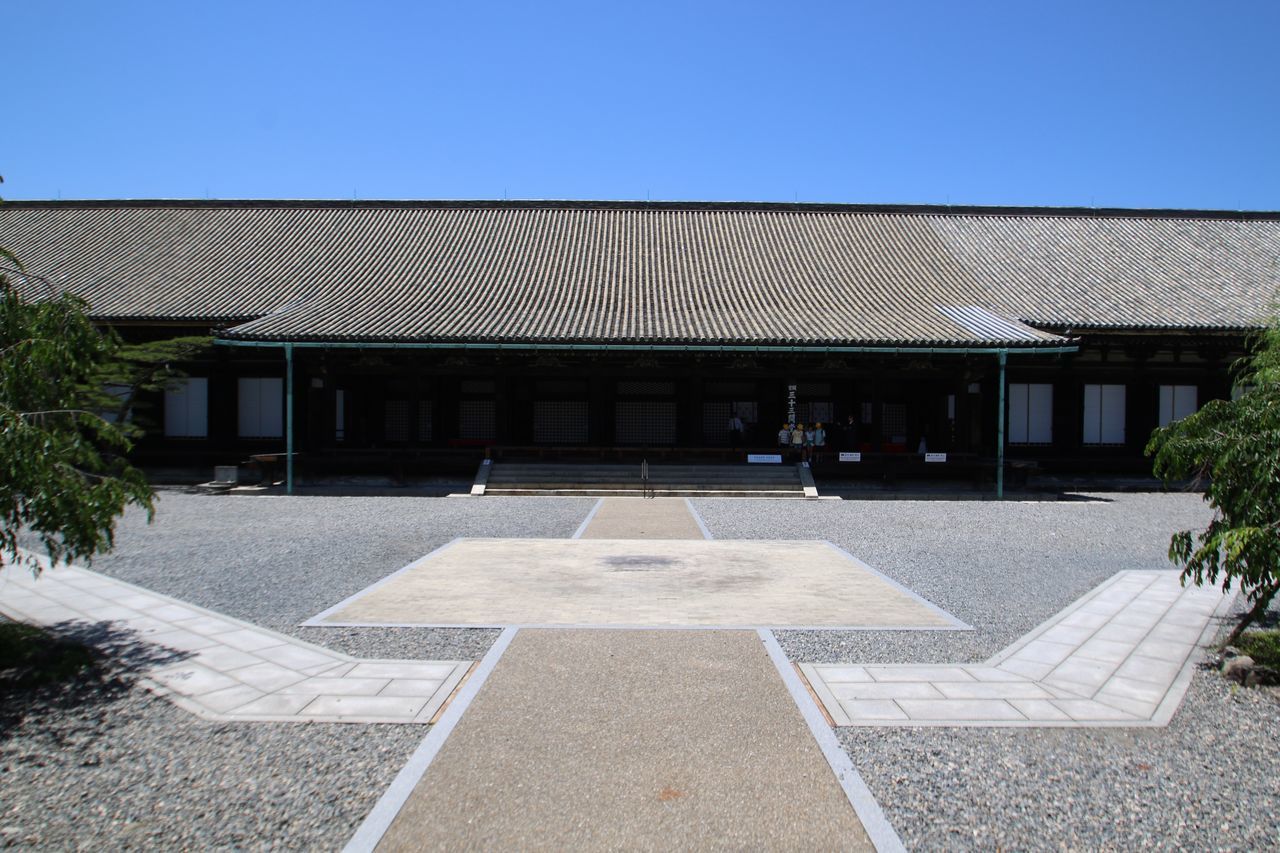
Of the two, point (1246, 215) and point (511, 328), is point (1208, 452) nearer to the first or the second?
point (511, 328)

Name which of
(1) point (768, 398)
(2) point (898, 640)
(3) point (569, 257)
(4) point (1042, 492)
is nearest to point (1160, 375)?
(4) point (1042, 492)

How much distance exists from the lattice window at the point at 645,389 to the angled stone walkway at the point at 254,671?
1446 cm

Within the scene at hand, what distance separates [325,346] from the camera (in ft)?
53.9

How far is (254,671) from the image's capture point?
4.95 meters

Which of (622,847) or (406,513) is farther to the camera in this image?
(406,513)

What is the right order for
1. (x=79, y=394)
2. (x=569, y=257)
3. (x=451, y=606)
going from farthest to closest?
(x=569, y=257) < (x=451, y=606) < (x=79, y=394)

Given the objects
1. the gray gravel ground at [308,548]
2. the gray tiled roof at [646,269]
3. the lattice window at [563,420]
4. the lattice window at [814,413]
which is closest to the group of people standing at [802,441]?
the gray tiled roof at [646,269]

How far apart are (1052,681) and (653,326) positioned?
13.5 metres

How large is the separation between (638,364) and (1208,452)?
13462 millimetres

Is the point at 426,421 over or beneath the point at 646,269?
beneath

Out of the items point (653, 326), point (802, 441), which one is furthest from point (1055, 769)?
point (653, 326)

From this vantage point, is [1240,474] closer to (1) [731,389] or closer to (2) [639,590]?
(2) [639,590]

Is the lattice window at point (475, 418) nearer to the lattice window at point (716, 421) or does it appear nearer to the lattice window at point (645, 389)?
the lattice window at point (645, 389)

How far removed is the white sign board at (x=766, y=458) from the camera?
17.5 meters
